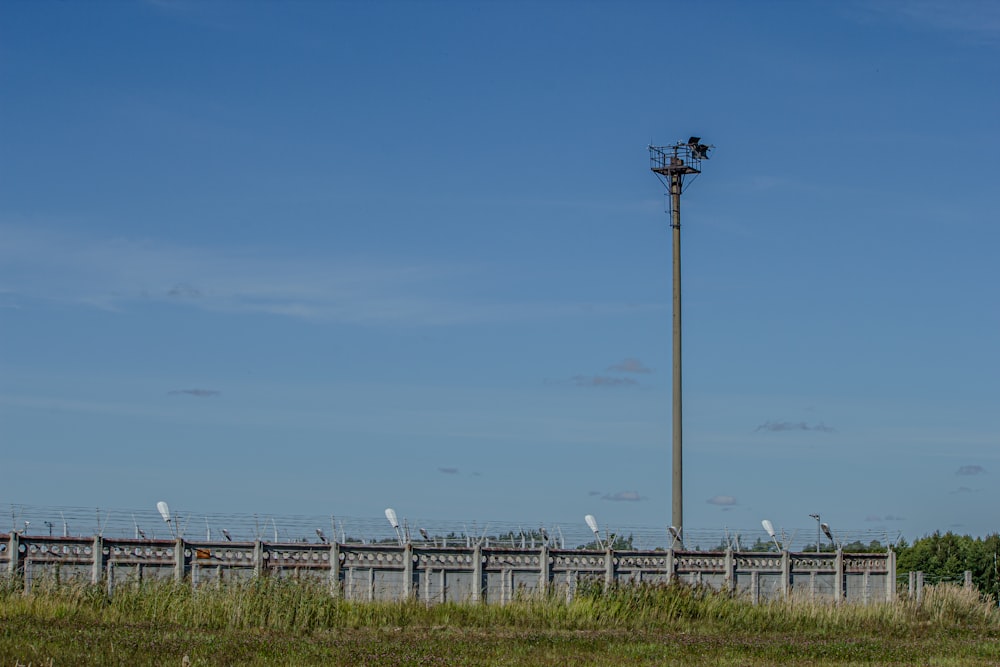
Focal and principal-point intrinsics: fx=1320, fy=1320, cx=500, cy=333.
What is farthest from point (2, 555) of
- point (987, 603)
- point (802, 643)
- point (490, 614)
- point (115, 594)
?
point (987, 603)

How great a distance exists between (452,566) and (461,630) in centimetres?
1633

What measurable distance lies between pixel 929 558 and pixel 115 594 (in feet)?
160

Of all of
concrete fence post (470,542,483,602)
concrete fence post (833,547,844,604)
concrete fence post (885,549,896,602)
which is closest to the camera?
concrete fence post (470,542,483,602)

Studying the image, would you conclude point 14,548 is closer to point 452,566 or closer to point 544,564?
point 452,566

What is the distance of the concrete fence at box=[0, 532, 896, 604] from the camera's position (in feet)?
124


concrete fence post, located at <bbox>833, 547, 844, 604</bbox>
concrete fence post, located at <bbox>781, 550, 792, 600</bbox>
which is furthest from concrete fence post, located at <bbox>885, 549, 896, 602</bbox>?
concrete fence post, located at <bbox>781, 550, 792, 600</bbox>

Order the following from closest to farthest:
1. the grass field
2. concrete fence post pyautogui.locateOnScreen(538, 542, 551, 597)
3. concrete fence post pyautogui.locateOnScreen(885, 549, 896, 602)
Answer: the grass field, concrete fence post pyautogui.locateOnScreen(538, 542, 551, 597), concrete fence post pyautogui.locateOnScreen(885, 549, 896, 602)

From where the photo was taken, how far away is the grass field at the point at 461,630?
20.8 m

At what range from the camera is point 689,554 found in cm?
4625

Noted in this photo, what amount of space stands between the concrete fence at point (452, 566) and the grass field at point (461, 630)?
9.58 feet

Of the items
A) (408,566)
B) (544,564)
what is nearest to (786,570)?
(544,564)

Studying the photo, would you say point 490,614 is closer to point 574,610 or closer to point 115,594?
point 574,610

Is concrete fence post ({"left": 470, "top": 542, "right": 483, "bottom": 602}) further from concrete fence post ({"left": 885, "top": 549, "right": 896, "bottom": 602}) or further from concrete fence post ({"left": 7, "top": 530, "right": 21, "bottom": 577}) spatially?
concrete fence post ({"left": 885, "top": 549, "right": 896, "bottom": 602})

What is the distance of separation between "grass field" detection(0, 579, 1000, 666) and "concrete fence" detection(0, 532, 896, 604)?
9.58 ft
